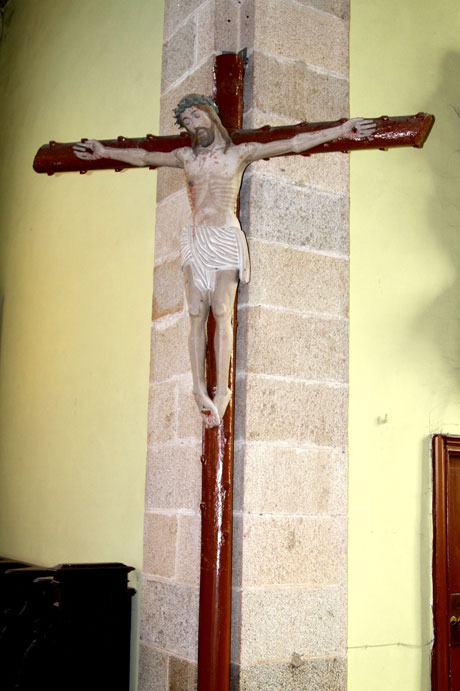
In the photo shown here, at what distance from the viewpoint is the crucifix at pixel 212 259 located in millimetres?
2512

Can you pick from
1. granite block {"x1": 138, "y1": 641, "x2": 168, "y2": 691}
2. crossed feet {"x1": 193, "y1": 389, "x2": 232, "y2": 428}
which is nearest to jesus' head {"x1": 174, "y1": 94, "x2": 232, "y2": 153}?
crossed feet {"x1": 193, "y1": 389, "x2": 232, "y2": 428}

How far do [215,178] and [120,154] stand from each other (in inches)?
12.9

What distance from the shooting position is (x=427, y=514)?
316cm

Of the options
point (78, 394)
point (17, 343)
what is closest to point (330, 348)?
point (78, 394)

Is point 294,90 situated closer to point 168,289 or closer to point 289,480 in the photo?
point 168,289

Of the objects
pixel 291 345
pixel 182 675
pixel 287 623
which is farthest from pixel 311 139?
pixel 182 675

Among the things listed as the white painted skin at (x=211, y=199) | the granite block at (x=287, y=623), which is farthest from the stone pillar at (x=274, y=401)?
the white painted skin at (x=211, y=199)

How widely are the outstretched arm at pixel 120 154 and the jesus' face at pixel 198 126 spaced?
9 cm

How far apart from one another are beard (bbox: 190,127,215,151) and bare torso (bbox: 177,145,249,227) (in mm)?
22

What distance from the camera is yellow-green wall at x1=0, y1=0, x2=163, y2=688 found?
3564mm

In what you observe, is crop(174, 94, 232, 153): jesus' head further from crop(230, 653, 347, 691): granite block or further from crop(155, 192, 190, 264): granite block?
crop(230, 653, 347, 691): granite block

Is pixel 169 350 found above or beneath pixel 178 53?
beneath

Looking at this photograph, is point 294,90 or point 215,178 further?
point 294,90

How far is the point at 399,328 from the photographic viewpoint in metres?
3.22
